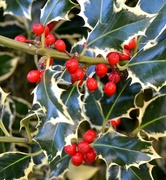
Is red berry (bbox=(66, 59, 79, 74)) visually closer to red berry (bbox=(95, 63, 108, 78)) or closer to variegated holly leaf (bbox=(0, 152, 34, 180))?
red berry (bbox=(95, 63, 108, 78))

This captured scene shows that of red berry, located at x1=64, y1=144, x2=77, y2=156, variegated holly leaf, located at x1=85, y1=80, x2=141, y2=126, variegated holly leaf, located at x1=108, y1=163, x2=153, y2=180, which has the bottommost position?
variegated holly leaf, located at x1=108, y1=163, x2=153, y2=180

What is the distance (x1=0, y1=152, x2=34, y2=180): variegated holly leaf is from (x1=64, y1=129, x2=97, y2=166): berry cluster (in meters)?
0.13

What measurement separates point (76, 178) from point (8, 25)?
22.3 inches

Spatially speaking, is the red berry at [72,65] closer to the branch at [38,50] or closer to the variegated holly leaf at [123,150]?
the branch at [38,50]

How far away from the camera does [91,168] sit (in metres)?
1.20

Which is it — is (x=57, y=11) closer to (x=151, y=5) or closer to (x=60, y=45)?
(x=60, y=45)

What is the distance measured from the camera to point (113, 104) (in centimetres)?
94

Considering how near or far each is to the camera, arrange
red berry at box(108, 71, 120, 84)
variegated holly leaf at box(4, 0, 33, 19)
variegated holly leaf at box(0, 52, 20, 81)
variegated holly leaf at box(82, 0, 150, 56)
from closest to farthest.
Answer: variegated holly leaf at box(82, 0, 150, 56), red berry at box(108, 71, 120, 84), variegated holly leaf at box(4, 0, 33, 19), variegated holly leaf at box(0, 52, 20, 81)

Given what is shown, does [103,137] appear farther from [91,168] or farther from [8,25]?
[8,25]

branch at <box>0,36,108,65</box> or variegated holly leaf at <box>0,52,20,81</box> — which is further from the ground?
branch at <box>0,36,108,65</box>

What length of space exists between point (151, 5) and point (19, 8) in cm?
35

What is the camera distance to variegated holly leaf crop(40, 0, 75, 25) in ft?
2.61

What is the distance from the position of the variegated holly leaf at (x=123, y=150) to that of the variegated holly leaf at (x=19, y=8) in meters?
0.37

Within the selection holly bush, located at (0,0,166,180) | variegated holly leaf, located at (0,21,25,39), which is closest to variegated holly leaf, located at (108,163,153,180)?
holly bush, located at (0,0,166,180)
